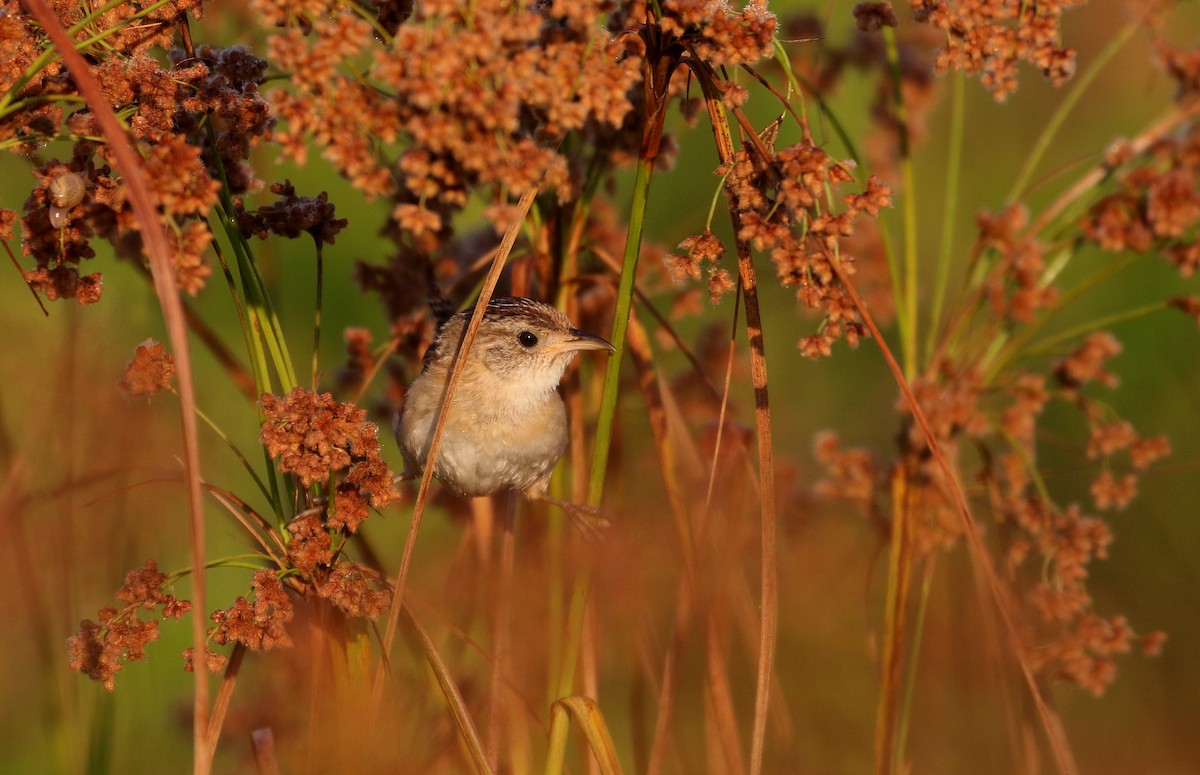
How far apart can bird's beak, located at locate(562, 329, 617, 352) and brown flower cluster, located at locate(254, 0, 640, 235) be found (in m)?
1.01

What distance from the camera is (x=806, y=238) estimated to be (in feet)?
5.97

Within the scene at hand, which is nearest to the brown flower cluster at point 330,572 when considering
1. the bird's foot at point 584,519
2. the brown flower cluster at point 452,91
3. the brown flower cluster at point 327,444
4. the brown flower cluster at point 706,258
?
the brown flower cluster at point 327,444

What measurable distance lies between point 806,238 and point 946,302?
3.76 m

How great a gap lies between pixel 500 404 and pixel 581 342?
15.1 inches

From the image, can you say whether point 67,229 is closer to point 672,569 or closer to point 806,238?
point 806,238

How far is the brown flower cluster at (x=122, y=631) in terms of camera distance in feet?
6.03

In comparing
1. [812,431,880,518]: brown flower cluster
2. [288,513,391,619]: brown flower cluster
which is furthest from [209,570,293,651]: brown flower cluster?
[812,431,880,518]: brown flower cluster

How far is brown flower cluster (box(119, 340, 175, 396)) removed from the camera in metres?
1.97

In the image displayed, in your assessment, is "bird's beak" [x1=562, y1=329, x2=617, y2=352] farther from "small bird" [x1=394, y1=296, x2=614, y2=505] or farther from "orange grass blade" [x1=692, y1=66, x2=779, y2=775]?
"orange grass blade" [x1=692, y1=66, x2=779, y2=775]

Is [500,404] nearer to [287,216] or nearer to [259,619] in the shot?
[287,216]

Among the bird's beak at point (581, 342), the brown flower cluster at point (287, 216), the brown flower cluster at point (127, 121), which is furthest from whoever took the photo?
the bird's beak at point (581, 342)

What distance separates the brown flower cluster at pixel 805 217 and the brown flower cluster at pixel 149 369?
1031mm

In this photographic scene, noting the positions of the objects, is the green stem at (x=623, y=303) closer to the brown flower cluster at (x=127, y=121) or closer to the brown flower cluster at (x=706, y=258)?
the brown flower cluster at (x=706, y=258)

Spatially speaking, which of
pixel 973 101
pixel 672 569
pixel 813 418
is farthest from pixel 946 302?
pixel 672 569
